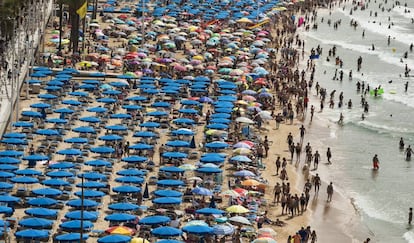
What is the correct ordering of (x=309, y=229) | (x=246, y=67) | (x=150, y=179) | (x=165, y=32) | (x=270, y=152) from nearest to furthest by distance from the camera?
(x=309, y=229)
(x=150, y=179)
(x=270, y=152)
(x=246, y=67)
(x=165, y=32)

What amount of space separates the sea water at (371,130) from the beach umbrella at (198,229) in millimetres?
8340

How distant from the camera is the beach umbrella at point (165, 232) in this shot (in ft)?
111

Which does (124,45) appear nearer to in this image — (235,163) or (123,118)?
(123,118)

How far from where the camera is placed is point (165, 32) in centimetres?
8188

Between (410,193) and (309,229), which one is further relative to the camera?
(410,193)

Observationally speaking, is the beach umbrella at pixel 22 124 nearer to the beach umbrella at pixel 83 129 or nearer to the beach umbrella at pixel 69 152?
the beach umbrella at pixel 83 129

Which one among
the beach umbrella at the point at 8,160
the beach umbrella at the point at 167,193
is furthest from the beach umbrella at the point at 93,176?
the beach umbrella at the point at 8,160

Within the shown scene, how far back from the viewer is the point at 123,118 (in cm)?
5094

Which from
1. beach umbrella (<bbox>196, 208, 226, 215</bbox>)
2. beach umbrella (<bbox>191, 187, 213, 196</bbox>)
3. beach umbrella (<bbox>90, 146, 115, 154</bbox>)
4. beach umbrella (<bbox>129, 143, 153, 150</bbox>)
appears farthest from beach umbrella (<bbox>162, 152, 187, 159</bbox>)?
beach umbrella (<bbox>196, 208, 226, 215</bbox>)

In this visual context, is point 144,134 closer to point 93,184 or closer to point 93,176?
point 93,176

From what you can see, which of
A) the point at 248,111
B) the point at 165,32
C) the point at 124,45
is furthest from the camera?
the point at 165,32

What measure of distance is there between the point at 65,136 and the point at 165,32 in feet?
115

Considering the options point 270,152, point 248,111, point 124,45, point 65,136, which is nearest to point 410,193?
point 270,152

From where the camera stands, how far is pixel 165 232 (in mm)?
33906
